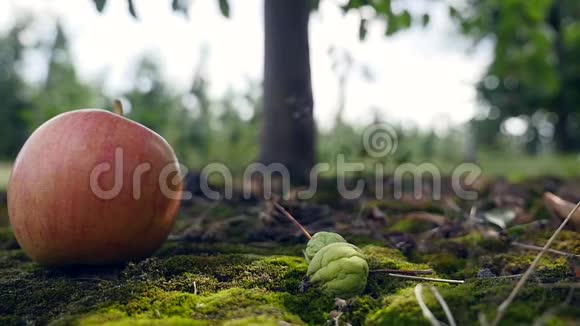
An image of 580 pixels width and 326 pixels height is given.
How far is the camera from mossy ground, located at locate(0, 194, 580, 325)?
1.40 m

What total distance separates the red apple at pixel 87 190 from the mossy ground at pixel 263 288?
0.39 ft

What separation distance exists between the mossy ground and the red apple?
118mm

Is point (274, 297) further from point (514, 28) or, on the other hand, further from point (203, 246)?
point (514, 28)

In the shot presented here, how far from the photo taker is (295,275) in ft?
6.03

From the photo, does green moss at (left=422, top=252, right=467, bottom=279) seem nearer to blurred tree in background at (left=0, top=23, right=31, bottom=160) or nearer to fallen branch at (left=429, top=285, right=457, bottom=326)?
fallen branch at (left=429, top=285, right=457, bottom=326)

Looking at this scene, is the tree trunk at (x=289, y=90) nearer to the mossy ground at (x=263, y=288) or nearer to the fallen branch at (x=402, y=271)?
the mossy ground at (x=263, y=288)

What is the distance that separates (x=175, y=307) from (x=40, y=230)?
0.69 metres

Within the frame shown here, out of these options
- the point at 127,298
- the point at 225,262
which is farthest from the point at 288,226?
the point at 127,298

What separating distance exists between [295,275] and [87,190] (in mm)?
781

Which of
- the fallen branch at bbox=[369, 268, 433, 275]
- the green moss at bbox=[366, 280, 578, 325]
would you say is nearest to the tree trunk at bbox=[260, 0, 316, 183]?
the fallen branch at bbox=[369, 268, 433, 275]
